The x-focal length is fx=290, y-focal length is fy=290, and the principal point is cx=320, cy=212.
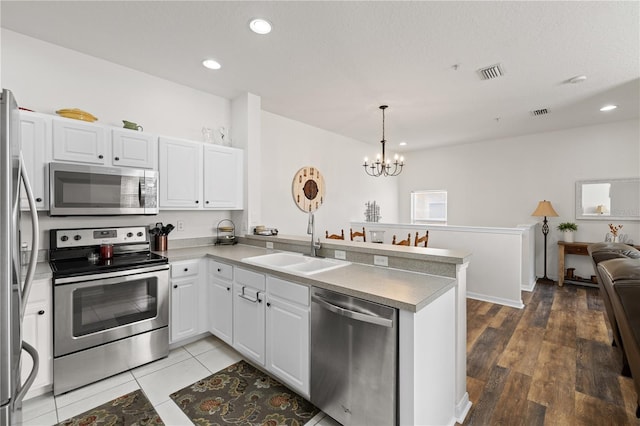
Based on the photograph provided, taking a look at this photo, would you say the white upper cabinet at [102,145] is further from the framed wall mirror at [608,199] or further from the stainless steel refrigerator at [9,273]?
the framed wall mirror at [608,199]

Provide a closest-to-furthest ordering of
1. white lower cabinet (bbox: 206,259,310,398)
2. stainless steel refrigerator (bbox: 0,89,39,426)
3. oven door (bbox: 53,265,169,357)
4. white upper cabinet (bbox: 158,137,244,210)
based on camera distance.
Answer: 1. stainless steel refrigerator (bbox: 0,89,39,426)
2. white lower cabinet (bbox: 206,259,310,398)
3. oven door (bbox: 53,265,169,357)
4. white upper cabinet (bbox: 158,137,244,210)

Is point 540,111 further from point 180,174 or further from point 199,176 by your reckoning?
point 180,174

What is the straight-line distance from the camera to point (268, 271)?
7.31 feet

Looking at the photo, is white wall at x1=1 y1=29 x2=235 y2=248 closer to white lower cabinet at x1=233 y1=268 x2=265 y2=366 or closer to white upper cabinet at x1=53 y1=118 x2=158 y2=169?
white upper cabinet at x1=53 y1=118 x2=158 y2=169

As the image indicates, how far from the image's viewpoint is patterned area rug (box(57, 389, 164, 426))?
188 cm

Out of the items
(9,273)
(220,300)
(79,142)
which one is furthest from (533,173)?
(9,273)

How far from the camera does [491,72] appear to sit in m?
3.08

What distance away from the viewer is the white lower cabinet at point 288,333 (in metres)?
1.96

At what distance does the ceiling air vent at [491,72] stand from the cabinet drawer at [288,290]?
292cm

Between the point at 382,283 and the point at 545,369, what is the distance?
6.29ft

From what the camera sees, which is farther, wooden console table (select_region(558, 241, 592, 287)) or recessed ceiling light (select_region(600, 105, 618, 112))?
wooden console table (select_region(558, 241, 592, 287))

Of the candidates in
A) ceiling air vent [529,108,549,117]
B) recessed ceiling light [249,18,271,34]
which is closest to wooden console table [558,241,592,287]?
ceiling air vent [529,108,549,117]

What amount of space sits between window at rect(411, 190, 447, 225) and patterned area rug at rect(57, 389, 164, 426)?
667 centimetres

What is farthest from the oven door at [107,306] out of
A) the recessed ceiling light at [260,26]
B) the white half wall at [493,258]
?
the white half wall at [493,258]
